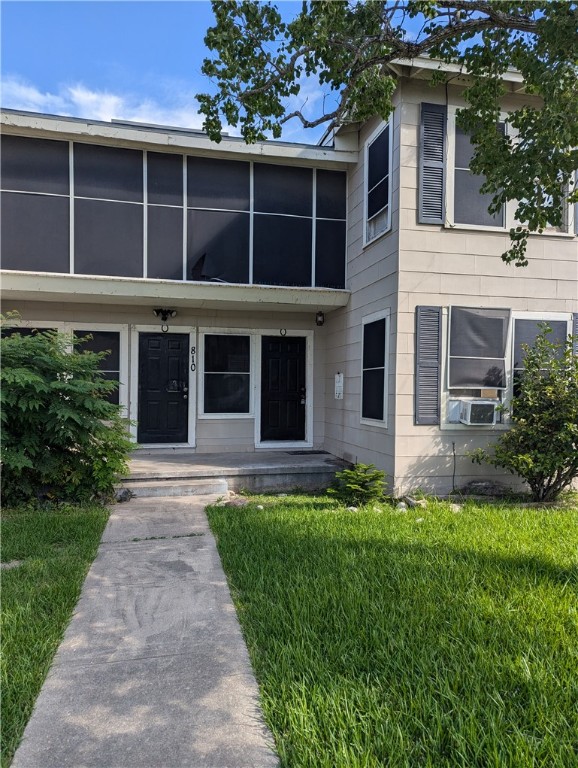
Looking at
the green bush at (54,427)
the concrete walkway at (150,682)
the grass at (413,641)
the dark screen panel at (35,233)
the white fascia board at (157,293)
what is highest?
the dark screen panel at (35,233)

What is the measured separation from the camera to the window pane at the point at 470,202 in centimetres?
638

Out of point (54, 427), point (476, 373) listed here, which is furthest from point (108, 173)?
point (476, 373)

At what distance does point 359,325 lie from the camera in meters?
7.48

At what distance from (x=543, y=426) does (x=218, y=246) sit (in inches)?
208

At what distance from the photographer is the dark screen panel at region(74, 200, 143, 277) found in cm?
732

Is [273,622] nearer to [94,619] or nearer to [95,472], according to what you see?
[94,619]

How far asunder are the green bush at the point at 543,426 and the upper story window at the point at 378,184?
2567mm

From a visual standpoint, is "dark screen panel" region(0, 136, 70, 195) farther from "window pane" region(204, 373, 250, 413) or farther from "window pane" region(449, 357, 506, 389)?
"window pane" region(449, 357, 506, 389)

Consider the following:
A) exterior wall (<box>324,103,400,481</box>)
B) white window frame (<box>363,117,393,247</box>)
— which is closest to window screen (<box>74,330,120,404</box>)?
exterior wall (<box>324,103,400,481</box>)

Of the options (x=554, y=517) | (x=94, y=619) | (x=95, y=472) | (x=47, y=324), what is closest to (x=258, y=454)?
(x=95, y=472)

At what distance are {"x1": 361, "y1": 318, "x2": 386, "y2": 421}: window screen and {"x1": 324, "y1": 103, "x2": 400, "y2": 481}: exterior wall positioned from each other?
16cm

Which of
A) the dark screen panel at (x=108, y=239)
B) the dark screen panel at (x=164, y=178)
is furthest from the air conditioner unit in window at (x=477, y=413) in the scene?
the dark screen panel at (x=164, y=178)

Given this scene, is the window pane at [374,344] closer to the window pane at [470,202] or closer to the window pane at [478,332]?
the window pane at [478,332]

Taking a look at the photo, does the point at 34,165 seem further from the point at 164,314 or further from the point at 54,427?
the point at 54,427
